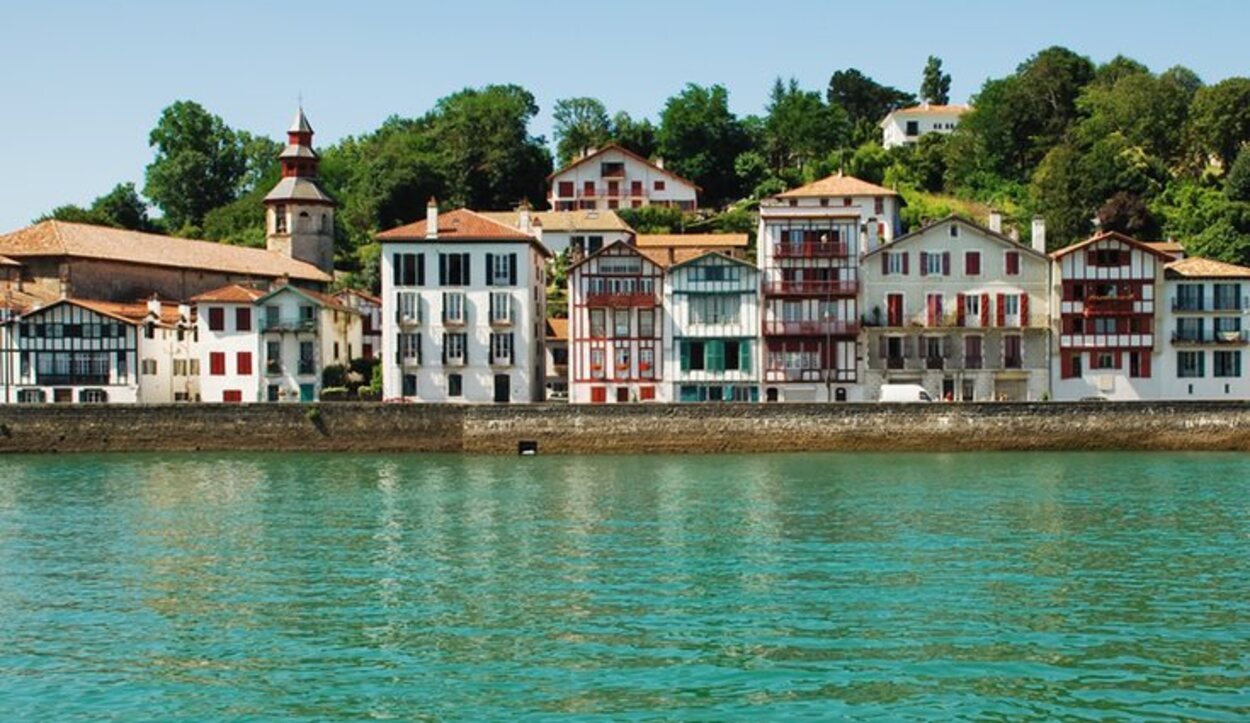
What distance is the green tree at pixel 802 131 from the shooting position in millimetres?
107875

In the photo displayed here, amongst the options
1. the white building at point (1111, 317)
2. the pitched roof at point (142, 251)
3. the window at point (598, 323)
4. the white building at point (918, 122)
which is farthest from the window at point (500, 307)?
the white building at point (918, 122)

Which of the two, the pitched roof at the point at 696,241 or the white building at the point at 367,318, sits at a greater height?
the pitched roof at the point at 696,241

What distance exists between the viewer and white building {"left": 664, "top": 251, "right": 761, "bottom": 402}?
6406 centimetres

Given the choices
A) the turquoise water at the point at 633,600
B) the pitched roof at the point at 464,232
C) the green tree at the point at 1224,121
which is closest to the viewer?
the turquoise water at the point at 633,600

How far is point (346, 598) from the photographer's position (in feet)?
86.6

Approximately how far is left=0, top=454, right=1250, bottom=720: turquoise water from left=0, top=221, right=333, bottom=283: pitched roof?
30.6 m

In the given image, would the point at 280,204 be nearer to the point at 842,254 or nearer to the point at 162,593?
the point at 842,254

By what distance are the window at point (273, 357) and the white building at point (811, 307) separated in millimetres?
21752

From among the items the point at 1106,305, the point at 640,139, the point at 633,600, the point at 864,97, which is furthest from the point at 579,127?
the point at 633,600

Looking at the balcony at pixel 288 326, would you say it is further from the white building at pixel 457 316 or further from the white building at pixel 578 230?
the white building at pixel 578 230

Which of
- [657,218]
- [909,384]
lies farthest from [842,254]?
[657,218]

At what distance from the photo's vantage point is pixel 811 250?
64125mm

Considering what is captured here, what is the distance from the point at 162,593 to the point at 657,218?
2666 inches

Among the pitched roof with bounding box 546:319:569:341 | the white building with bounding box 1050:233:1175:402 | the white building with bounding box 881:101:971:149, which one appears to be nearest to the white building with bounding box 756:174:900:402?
the white building with bounding box 1050:233:1175:402
